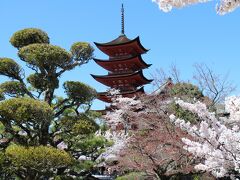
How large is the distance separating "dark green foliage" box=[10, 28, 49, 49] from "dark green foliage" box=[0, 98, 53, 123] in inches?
89.0

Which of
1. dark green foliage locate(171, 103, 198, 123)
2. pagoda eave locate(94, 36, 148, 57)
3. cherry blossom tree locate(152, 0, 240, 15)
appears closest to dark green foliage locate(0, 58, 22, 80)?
dark green foliage locate(171, 103, 198, 123)

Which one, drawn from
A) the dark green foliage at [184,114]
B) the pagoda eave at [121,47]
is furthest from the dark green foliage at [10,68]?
the pagoda eave at [121,47]

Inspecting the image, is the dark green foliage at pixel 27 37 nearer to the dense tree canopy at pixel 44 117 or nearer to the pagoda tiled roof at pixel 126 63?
the dense tree canopy at pixel 44 117

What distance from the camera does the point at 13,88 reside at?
33.3 feet

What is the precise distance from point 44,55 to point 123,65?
19.4 m

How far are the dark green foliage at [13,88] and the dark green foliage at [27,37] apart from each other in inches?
45.8

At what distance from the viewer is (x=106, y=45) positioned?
29.0m

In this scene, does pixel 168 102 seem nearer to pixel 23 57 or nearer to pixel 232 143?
pixel 23 57

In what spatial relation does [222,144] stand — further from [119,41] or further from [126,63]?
[119,41]

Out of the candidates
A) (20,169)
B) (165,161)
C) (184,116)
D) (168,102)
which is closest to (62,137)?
(20,169)

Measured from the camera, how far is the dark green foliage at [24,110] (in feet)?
29.0

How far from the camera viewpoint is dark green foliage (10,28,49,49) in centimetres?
1056

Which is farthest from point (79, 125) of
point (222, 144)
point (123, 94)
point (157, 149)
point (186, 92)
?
point (123, 94)

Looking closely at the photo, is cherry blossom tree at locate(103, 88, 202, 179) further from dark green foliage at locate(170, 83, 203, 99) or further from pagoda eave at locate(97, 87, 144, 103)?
pagoda eave at locate(97, 87, 144, 103)
